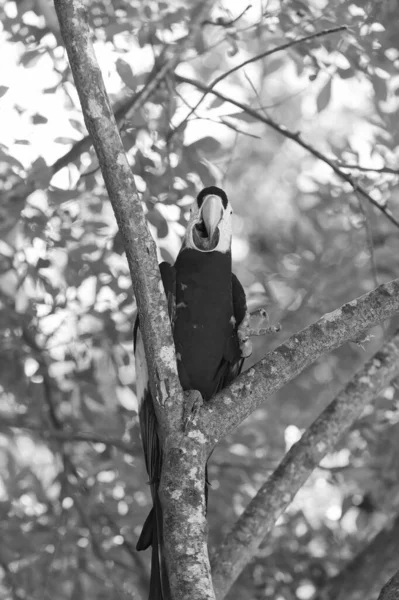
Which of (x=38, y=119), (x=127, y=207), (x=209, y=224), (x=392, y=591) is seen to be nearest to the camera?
(x=392, y=591)

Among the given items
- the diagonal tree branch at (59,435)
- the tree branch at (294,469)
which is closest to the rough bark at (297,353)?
the tree branch at (294,469)

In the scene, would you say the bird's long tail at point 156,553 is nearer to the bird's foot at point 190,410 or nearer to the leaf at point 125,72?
the bird's foot at point 190,410

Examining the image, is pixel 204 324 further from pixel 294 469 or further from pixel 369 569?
pixel 369 569

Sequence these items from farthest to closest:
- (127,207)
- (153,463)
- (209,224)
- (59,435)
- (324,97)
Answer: (59,435) < (324,97) < (209,224) < (153,463) < (127,207)

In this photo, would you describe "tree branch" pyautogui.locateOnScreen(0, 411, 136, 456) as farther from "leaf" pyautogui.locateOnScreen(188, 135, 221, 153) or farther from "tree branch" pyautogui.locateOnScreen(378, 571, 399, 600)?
"tree branch" pyautogui.locateOnScreen(378, 571, 399, 600)

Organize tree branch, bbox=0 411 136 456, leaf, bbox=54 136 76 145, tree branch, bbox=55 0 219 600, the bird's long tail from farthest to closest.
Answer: tree branch, bbox=0 411 136 456 < leaf, bbox=54 136 76 145 < the bird's long tail < tree branch, bbox=55 0 219 600

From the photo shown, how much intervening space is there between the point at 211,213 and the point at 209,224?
39 millimetres

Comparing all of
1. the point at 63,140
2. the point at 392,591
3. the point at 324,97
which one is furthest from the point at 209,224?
the point at 392,591

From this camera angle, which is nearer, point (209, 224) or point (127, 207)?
point (127, 207)

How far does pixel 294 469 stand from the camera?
7.47 ft

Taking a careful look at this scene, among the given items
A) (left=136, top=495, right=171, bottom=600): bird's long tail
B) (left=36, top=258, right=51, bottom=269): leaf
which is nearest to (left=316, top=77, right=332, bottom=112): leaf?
(left=36, top=258, right=51, bottom=269): leaf

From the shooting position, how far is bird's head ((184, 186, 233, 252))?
2463 mm

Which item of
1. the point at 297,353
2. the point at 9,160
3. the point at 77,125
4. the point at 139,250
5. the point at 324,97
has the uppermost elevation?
the point at 324,97

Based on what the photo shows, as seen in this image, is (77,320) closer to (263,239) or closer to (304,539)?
(304,539)
